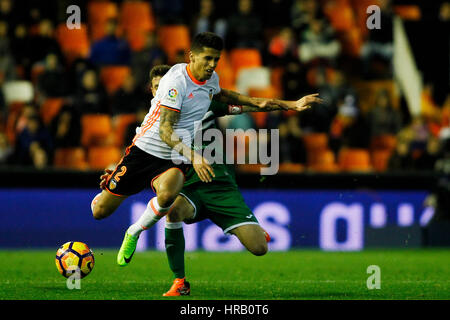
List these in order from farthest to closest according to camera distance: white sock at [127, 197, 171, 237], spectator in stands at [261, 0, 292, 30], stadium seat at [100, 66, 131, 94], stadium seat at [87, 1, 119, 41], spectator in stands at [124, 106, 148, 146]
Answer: spectator in stands at [261, 0, 292, 30] < stadium seat at [87, 1, 119, 41] < stadium seat at [100, 66, 131, 94] < spectator in stands at [124, 106, 148, 146] < white sock at [127, 197, 171, 237]

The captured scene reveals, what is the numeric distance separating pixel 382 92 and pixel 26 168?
21.8 ft

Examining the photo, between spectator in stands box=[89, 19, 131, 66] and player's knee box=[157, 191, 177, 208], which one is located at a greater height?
spectator in stands box=[89, 19, 131, 66]

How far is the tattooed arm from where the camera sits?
23.6ft

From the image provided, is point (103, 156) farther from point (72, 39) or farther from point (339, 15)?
point (339, 15)

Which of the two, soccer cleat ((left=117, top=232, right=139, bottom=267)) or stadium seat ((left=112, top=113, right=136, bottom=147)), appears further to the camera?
stadium seat ((left=112, top=113, right=136, bottom=147))

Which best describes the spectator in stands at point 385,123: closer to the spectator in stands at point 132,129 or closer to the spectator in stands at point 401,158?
the spectator in stands at point 401,158

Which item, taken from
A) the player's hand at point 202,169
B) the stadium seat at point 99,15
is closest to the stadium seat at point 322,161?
the stadium seat at point 99,15

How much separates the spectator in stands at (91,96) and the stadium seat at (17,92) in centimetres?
94

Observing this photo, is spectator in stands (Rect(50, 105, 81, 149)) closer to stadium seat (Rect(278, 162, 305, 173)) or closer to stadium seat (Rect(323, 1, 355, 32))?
stadium seat (Rect(278, 162, 305, 173))

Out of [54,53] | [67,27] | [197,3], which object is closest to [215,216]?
[54,53]

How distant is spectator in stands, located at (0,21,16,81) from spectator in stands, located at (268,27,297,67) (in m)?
4.85

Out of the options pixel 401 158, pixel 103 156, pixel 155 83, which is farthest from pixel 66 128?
pixel 155 83

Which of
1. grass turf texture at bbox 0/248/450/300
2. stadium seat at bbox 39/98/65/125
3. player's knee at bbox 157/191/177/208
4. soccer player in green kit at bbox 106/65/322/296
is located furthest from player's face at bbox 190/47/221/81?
stadium seat at bbox 39/98/65/125

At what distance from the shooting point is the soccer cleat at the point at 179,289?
786 cm
